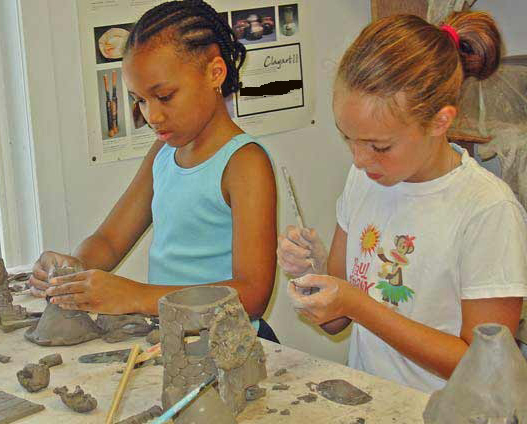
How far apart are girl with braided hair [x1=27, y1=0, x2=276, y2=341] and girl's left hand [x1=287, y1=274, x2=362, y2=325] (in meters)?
0.30

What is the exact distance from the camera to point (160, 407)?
1.23 meters

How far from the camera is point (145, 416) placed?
1.21 metres

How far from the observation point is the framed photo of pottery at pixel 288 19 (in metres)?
2.71

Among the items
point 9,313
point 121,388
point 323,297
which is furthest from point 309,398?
point 9,313

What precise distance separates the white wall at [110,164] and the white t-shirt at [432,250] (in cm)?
105

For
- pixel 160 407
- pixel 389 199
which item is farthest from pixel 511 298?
pixel 160 407

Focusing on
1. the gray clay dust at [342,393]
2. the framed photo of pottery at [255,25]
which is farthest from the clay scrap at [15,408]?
the framed photo of pottery at [255,25]

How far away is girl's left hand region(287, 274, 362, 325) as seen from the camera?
4.25ft

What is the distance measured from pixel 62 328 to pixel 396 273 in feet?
2.13

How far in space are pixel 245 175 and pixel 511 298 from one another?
0.62 meters

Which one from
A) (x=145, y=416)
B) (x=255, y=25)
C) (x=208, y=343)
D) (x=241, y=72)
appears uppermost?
(x=255, y=25)

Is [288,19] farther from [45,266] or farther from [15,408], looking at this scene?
[15,408]

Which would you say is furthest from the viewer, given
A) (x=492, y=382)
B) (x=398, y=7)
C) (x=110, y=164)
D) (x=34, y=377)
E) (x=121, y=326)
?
(x=398, y=7)

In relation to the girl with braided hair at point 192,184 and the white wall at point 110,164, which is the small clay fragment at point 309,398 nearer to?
the girl with braided hair at point 192,184
